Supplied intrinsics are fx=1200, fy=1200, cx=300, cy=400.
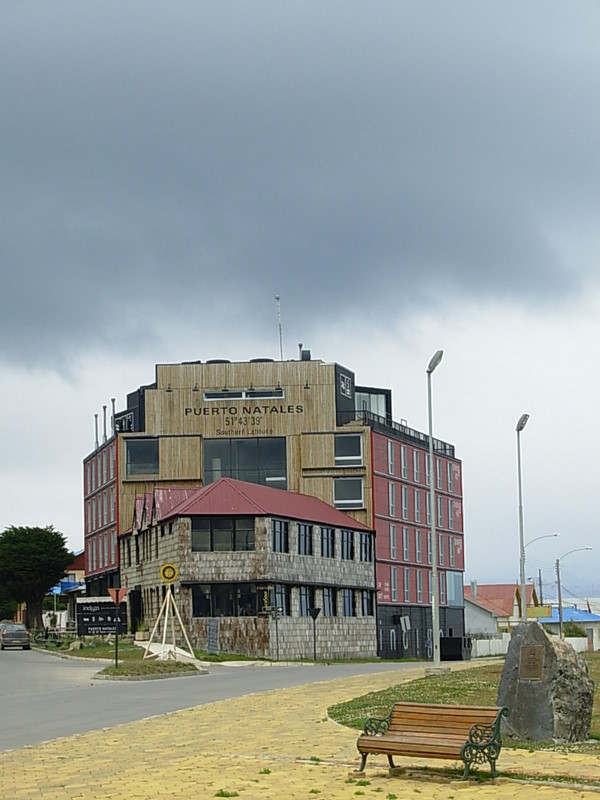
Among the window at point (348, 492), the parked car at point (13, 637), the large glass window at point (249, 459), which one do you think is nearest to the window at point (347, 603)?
the window at point (348, 492)

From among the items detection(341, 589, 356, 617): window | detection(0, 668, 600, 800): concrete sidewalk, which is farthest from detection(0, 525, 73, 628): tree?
detection(0, 668, 600, 800): concrete sidewalk

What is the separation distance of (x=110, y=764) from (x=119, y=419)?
73.7 metres

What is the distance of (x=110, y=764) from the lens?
50.9 ft

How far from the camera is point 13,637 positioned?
70.4m

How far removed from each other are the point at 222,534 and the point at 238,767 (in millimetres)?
48759

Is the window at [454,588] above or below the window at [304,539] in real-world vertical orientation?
below

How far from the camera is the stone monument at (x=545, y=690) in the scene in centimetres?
1645

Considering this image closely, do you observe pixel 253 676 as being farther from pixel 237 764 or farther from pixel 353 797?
pixel 353 797

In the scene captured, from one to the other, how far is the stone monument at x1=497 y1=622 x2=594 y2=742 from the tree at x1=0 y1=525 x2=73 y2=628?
85086 millimetres

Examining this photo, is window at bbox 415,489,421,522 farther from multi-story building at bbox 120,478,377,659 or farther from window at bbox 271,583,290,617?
window at bbox 271,583,290,617

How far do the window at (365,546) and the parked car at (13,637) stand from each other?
69.3ft

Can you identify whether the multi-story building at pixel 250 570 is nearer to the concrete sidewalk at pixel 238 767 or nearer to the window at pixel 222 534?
the window at pixel 222 534

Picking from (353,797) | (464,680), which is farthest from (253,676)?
(353,797)

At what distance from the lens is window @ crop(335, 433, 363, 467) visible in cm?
7838
